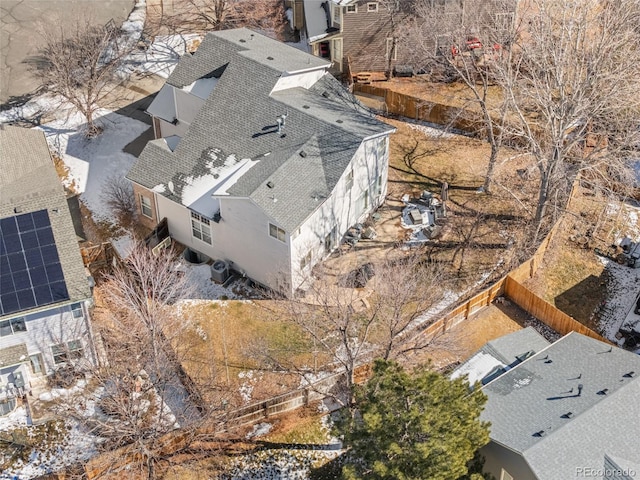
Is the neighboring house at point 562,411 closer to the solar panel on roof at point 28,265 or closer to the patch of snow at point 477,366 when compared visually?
the patch of snow at point 477,366

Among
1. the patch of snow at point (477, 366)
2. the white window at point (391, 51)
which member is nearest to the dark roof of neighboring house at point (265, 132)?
the patch of snow at point (477, 366)

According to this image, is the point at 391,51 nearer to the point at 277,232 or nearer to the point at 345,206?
the point at 345,206

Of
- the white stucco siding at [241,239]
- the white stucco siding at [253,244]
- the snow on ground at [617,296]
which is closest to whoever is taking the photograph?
the white stucco siding at [253,244]

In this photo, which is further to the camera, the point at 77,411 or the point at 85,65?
the point at 85,65

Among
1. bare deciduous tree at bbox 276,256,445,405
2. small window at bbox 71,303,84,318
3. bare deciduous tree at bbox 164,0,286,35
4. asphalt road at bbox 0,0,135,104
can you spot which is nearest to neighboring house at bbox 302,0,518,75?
bare deciduous tree at bbox 164,0,286,35

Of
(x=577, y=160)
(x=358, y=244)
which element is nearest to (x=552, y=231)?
(x=577, y=160)

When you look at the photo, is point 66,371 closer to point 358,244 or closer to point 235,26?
point 358,244
